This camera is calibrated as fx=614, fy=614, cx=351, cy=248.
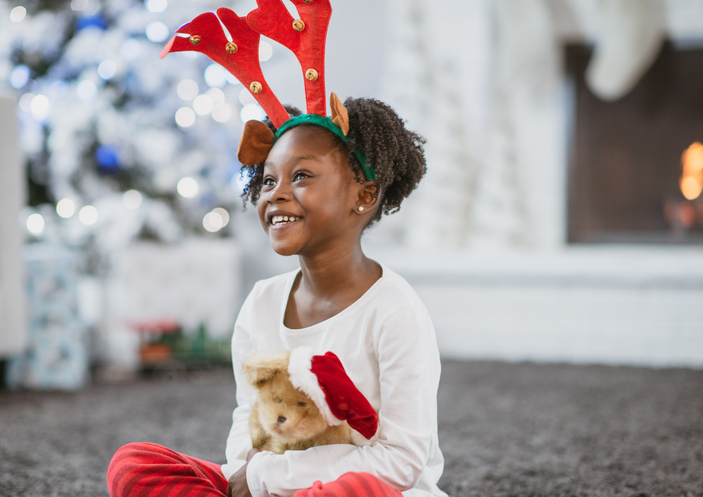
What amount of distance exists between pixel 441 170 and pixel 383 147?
1.98m

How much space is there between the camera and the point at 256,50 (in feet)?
2.76

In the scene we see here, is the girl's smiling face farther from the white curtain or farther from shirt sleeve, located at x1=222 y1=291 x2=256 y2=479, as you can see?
the white curtain

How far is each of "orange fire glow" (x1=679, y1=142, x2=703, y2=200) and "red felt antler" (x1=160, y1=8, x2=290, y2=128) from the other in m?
2.32

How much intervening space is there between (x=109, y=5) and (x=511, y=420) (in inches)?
87.3

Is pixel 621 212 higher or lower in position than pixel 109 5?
lower

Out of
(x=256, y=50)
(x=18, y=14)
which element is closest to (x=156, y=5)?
(x=18, y=14)

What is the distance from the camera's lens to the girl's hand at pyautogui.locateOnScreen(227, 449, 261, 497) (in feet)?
2.53

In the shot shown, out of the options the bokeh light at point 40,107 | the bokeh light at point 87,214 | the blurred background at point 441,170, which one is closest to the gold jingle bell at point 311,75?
the blurred background at point 441,170

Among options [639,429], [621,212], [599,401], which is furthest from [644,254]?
[639,429]

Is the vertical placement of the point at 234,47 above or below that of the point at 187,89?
below

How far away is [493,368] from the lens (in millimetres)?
2395

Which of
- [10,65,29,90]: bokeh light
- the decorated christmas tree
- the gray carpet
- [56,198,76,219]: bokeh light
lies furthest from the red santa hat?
[10,65,29,90]: bokeh light

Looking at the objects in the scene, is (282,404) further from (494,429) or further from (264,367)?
(494,429)

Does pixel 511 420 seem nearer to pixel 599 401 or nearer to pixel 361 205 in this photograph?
pixel 599 401
